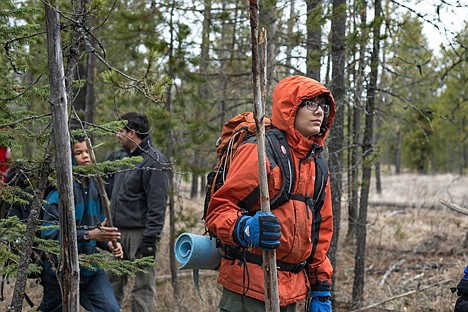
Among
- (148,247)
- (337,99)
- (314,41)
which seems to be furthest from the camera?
(314,41)

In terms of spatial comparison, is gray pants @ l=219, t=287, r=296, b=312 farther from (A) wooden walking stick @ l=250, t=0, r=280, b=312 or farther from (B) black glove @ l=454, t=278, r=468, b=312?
(B) black glove @ l=454, t=278, r=468, b=312

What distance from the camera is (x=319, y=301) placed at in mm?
3518

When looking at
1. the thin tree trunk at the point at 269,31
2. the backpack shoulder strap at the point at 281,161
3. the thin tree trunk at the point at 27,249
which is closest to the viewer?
the thin tree trunk at the point at 27,249

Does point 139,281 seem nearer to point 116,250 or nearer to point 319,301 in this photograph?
point 116,250

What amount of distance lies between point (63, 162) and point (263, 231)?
108 centimetres

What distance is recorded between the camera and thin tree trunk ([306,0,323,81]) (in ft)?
18.8

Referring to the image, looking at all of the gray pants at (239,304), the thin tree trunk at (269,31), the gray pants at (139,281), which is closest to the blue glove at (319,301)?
the gray pants at (239,304)

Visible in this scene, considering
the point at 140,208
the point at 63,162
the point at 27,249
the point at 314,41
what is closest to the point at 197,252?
the point at 27,249

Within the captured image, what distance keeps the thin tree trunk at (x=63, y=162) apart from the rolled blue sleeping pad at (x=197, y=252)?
97cm

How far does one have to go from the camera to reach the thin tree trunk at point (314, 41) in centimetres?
574

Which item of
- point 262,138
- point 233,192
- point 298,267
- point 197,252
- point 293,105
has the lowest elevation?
point 298,267

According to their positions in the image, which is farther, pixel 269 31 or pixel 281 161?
pixel 269 31

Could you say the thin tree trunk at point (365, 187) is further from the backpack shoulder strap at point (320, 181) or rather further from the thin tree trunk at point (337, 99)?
the backpack shoulder strap at point (320, 181)

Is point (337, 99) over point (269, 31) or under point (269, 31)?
under
